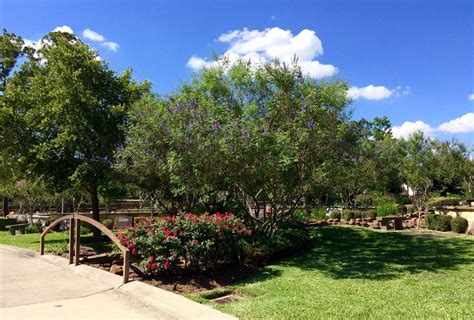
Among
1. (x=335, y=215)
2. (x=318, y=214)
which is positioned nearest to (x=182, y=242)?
(x=318, y=214)

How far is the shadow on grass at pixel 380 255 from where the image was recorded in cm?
931

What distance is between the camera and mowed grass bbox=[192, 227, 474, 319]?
6.12 meters

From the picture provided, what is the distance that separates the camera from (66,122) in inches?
582

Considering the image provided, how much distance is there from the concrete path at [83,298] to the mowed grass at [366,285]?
745mm

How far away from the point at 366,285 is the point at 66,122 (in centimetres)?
1155

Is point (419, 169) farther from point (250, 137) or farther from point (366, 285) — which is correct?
point (366, 285)

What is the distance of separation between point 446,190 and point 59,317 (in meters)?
40.8

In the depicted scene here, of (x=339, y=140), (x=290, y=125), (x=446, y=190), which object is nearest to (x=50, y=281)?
(x=290, y=125)

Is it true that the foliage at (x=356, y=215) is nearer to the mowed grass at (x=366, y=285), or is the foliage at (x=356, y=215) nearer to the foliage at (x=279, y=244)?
the foliage at (x=279, y=244)

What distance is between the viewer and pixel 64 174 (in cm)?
1545

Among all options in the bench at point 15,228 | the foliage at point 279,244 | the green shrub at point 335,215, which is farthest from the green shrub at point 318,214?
the bench at point 15,228

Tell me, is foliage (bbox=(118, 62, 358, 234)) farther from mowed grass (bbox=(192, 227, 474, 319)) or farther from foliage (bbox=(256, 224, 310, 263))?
mowed grass (bbox=(192, 227, 474, 319))

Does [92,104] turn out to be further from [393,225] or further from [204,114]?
[393,225]

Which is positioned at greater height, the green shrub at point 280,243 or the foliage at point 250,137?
the foliage at point 250,137
